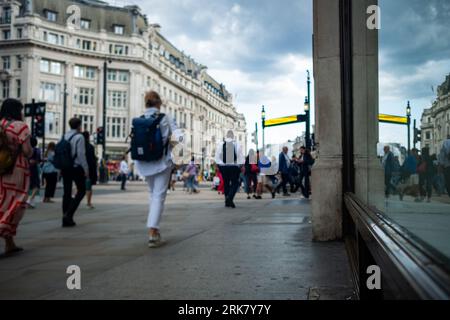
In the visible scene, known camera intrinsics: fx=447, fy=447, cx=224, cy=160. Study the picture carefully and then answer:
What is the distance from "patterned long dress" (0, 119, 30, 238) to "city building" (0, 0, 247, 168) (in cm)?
4762

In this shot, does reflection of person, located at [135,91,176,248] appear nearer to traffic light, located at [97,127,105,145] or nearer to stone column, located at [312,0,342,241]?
stone column, located at [312,0,342,241]

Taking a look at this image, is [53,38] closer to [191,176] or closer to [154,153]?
[191,176]

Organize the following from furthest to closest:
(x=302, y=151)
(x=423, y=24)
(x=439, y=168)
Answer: (x=302, y=151) → (x=423, y=24) → (x=439, y=168)

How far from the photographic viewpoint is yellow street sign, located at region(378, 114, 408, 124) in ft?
6.32

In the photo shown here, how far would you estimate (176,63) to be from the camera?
79.9 metres

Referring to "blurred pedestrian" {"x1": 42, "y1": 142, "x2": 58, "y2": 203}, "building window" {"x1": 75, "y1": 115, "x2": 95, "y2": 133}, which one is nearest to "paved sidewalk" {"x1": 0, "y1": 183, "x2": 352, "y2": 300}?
"blurred pedestrian" {"x1": 42, "y1": 142, "x2": 58, "y2": 203}

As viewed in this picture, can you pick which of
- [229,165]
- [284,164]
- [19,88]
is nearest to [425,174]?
[229,165]

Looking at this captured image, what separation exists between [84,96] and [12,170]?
58.4 meters

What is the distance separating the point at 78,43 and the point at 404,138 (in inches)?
2497

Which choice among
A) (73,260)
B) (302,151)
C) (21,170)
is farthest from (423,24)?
(302,151)

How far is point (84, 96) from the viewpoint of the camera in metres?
60.2

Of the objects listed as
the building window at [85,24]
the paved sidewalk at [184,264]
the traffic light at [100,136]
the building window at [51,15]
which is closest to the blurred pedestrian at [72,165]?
the paved sidewalk at [184,264]

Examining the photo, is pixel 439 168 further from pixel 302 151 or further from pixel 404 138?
pixel 302 151

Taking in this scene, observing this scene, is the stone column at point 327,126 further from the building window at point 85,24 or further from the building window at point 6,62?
the building window at point 85,24
